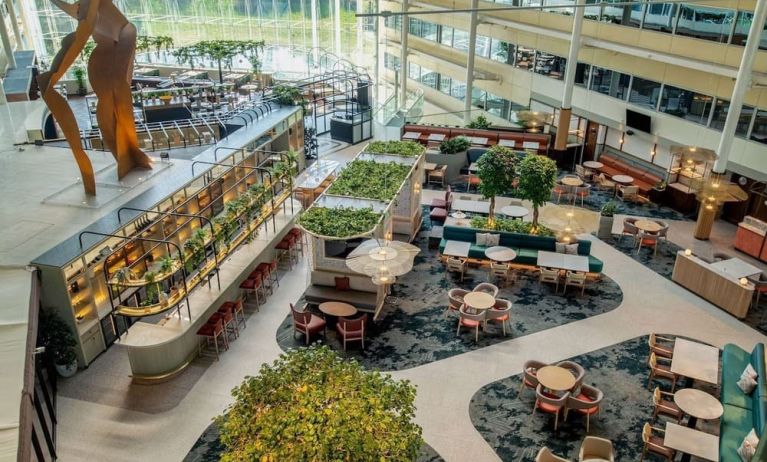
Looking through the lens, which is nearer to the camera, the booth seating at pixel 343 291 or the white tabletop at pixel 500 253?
the booth seating at pixel 343 291

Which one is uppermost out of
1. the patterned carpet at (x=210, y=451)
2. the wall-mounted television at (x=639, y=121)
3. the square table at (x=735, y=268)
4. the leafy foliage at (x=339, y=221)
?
the wall-mounted television at (x=639, y=121)

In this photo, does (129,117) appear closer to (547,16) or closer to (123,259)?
(123,259)

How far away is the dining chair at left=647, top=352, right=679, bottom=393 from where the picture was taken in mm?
9977

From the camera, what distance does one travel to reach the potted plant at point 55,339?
32.6 ft

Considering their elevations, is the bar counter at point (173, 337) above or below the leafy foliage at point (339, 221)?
below

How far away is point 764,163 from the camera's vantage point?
1434cm

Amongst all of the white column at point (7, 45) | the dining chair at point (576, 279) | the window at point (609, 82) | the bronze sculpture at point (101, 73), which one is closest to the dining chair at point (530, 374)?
the dining chair at point (576, 279)

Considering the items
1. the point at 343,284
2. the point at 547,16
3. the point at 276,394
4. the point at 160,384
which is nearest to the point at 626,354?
the point at 343,284

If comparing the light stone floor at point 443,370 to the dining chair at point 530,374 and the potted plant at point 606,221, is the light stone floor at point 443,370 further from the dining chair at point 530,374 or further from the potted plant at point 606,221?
the potted plant at point 606,221

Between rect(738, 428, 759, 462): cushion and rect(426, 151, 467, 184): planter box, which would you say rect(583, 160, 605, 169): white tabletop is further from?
rect(738, 428, 759, 462): cushion

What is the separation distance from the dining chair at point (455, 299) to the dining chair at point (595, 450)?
13.6 ft

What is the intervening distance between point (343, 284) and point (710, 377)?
7.18 meters

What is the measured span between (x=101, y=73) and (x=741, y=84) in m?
14.9

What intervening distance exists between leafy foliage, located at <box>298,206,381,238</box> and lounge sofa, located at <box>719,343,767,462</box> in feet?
22.9
